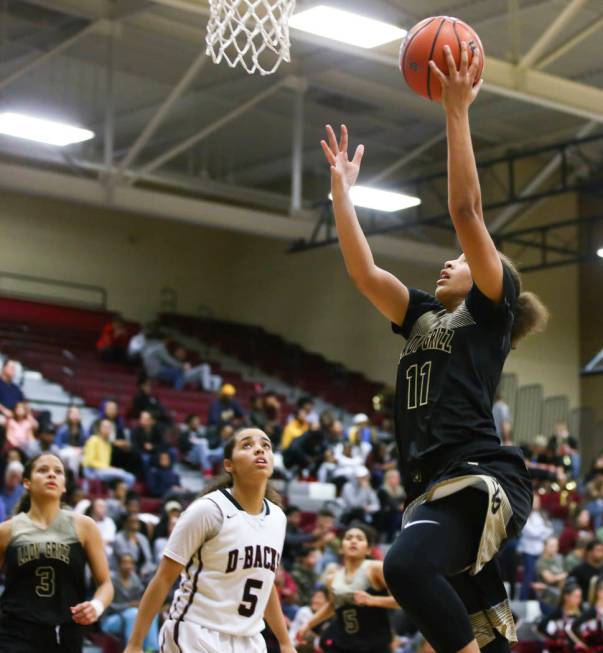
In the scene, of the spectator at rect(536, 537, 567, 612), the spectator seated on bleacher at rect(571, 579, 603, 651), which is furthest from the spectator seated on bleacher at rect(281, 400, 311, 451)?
the spectator seated on bleacher at rect(571, 579, 603, 651)

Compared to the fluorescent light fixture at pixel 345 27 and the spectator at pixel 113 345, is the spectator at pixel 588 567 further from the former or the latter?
the spectator at pixel 113 345

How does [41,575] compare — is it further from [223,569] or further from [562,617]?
[562,617]

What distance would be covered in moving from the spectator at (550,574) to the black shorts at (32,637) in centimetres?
987

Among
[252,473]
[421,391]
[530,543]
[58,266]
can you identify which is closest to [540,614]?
[530,543]

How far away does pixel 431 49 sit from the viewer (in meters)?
4.45

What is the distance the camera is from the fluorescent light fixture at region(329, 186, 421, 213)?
1811 cm

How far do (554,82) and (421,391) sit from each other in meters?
11.1

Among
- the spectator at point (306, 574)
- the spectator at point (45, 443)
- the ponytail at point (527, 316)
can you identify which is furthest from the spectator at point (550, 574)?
the ponytail at point (527, 316)

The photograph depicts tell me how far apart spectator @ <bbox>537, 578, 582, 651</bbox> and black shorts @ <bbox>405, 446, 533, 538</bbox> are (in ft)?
30.9

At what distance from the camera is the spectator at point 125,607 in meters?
10.9

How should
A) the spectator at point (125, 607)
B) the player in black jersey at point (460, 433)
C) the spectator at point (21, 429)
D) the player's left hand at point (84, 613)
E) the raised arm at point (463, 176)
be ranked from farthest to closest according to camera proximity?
the spectator at point (21, 429), the spectator at point (125, 607), the player's left hand at point (84, 613), the raised arm at point (463, 176), the player in black jersey at point (460, 433)

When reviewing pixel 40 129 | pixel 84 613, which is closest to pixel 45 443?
pixel 40 129

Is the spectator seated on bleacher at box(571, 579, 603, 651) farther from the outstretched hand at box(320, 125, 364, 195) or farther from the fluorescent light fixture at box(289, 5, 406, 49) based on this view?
the outstretched hand at box(320, 125, 364, 195)

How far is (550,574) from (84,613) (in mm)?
10490
